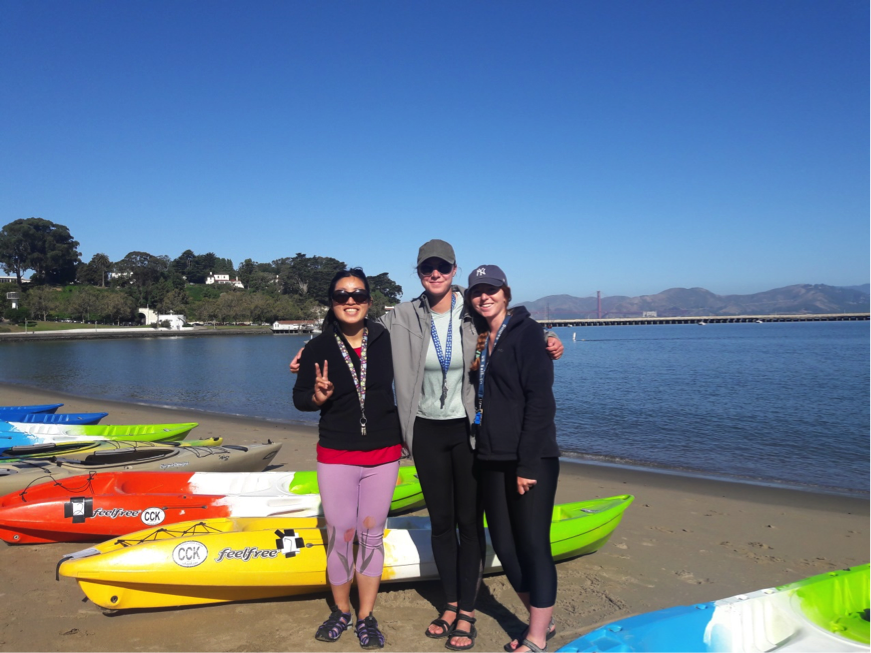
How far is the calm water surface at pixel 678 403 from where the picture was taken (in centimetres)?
1101

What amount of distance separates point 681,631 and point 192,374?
1260 inches

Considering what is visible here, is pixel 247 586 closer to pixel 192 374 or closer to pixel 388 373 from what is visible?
pixel 388 373

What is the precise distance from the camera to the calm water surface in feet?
36.1

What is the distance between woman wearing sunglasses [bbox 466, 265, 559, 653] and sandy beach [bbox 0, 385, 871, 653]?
0.71m

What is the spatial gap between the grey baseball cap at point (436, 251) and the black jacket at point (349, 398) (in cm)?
51

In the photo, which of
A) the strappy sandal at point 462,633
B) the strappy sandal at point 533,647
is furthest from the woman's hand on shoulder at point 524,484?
the strappy sandal at point 462,633

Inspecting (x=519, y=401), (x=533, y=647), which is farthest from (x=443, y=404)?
(x=533, y=647)

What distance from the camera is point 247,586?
12.6 feet

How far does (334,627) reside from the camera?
11.2 feet

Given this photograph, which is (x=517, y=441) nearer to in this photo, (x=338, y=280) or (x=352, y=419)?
(x=352, y=419)

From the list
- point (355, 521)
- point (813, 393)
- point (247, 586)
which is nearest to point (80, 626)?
point (247, 586)

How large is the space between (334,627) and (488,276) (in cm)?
224

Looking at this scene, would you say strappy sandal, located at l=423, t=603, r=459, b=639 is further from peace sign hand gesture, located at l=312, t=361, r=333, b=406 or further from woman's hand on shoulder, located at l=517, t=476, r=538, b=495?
peace sign hand gesture, located at l=312, t=361, r=333, b=406

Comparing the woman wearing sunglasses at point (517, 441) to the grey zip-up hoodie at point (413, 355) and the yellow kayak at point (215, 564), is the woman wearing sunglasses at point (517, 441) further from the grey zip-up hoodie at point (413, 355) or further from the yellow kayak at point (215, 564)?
the yellow kayak at point (215, 564)
